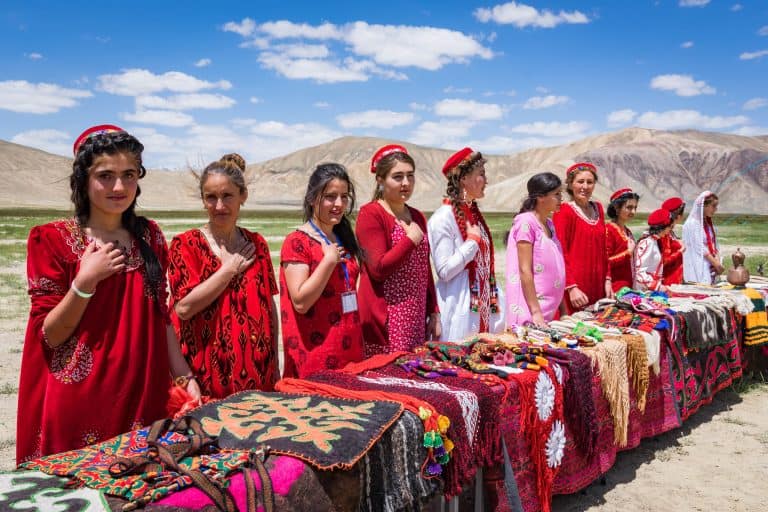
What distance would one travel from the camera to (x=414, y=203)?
88875 mm

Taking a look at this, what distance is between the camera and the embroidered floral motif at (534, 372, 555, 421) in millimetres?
2959

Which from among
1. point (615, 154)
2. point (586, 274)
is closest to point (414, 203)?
point (615, 154)

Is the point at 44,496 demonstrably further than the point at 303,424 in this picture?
No

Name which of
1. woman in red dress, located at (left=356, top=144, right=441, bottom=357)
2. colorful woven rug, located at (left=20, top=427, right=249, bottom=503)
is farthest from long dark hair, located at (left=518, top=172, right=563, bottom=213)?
colorful woven rug, located at (left=20, top=427, right=249, bottom=503)

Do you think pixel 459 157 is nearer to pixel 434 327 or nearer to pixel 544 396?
pixel 434 327

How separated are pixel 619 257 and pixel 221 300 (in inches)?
169

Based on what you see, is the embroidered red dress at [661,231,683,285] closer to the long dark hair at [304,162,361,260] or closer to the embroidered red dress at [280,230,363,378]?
the long dark hair at [304,162,361,260]

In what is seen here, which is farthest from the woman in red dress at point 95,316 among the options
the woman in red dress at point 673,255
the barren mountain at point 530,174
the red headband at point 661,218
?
A: the barren mountain at point 530,174

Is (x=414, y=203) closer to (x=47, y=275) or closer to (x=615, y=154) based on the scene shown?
(x=615, y=154)

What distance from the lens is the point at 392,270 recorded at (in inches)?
134

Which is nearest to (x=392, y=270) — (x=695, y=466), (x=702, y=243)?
(x=695, y=466)

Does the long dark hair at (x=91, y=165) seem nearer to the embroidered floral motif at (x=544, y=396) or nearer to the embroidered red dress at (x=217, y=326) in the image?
the embroidered red dress at (x=217, y=326)

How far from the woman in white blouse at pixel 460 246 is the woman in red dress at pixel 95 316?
1951 mm

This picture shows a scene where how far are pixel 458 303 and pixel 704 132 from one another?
139 m
